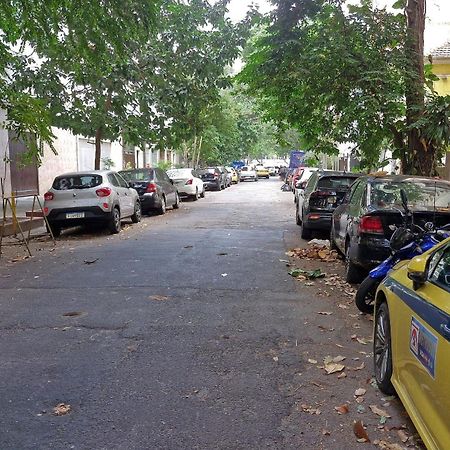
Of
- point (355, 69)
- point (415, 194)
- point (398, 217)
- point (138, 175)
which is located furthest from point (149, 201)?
point (398, 217)

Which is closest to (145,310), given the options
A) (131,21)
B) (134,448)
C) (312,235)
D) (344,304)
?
(344,304)

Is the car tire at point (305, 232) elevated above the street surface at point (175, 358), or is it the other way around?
the car tire at point (305, 232)

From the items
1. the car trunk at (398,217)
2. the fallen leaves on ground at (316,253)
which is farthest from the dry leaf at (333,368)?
the fallen leaves on ground at (316,253)

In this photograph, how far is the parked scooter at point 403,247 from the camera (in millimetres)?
4797

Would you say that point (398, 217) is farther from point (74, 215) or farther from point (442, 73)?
point (442, 73)

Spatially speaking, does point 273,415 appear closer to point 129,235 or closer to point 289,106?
point 129,235

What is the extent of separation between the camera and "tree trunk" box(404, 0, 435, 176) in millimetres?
11203

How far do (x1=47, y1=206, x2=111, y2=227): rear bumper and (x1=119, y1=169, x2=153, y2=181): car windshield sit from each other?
5169 mm

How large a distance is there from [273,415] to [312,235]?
8.73 meters

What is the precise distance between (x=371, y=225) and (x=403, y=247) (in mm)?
1788

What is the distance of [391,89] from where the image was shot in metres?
11.1

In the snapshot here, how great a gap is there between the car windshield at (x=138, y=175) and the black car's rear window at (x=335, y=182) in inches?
303

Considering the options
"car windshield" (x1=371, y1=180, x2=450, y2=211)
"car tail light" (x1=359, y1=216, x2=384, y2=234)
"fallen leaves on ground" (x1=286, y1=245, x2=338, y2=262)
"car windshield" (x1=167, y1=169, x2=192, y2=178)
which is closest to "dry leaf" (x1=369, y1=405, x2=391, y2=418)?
"car tail light" (x1=359, y1=216, x2=384, y2=234)

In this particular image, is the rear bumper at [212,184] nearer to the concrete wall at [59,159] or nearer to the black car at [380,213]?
the concrete wall at [59,159]
